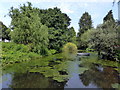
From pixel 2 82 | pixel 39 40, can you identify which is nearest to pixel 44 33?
pixel 39 40

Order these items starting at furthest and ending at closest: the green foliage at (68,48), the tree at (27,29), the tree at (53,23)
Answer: the green foliage at (68,48), the tree at (53,23), the tree at (27,29)

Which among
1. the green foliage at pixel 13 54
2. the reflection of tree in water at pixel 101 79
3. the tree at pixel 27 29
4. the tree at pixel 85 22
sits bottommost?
the reflection of tree in water at pixel 101 79

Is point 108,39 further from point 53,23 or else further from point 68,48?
point 68,48

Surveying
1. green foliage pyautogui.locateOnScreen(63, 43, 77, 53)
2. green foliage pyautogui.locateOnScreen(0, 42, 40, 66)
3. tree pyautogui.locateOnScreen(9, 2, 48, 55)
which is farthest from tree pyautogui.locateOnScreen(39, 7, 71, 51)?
green foliage pyautogui.locateOnScreen(0, 42, 40, 66)

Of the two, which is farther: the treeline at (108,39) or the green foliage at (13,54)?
the treeline at (108,39)

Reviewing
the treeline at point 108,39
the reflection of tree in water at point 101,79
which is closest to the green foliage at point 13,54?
the reflection of tree in water at point 101,79

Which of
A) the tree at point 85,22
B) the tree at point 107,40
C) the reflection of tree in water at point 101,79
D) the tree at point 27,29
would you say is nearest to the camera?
the reflection of tree in water at point 101,79

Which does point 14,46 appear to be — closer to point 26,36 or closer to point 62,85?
point 26,36

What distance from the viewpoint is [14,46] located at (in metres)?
15.8

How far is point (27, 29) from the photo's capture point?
59.3 feet

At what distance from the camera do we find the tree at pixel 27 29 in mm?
18109

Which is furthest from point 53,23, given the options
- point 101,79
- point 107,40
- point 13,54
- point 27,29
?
point 101,79

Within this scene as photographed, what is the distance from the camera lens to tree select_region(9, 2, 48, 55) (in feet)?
59.4

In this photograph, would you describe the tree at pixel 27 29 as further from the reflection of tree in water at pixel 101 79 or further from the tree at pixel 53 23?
the reflection of tree in water at pixel 101 79
